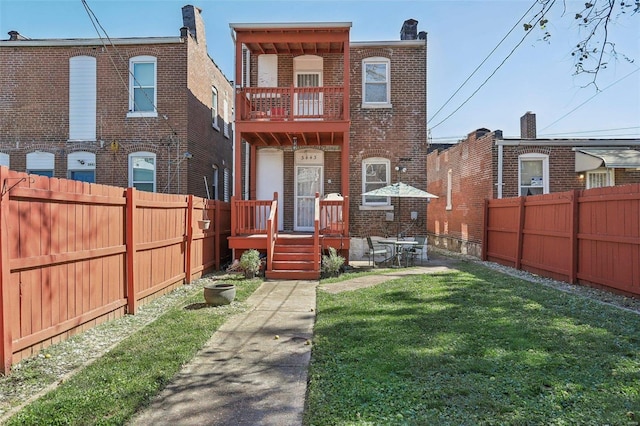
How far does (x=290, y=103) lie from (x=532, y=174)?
29.4 feet

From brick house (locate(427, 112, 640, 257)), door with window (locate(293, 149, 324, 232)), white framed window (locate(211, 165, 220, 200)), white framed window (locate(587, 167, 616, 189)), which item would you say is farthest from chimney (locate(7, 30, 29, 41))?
white framed window (locate(587, 167, 616, 189))

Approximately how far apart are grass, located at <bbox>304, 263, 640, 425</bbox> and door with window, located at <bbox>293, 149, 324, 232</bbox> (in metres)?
7.08

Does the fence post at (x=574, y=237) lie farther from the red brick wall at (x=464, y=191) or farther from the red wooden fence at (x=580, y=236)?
the red brick wall at (x=464, y=191)

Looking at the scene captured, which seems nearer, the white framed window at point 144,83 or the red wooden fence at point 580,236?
the red wooden fence at point 580,236

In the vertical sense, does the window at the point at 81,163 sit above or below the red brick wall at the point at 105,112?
below

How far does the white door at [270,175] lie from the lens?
47.1 feet

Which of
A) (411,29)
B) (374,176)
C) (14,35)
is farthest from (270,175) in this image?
(14,35)

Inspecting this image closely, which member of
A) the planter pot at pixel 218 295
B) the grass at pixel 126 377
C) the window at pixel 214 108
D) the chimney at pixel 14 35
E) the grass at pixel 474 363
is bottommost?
the grass at pixel 126 377

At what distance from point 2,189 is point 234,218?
7517 millimetres

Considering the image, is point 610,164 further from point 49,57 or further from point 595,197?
point 49,57

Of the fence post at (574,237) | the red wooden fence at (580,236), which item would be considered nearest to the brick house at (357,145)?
the red wooden fence at (580,236)

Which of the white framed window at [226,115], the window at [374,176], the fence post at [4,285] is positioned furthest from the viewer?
the white framed window at [226,115]

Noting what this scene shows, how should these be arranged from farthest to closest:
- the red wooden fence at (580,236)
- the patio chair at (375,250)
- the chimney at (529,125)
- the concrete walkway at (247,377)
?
the chimney at (529,125), the patio chair at (375,250), the red wooden fence at (580,236), the concrete walkway at (247,377)

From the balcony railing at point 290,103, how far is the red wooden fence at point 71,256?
496cm
